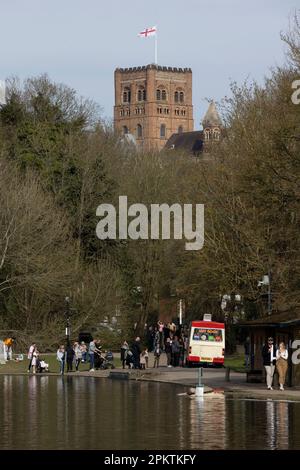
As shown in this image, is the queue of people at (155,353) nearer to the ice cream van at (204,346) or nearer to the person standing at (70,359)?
the ice cream van at (204,346)

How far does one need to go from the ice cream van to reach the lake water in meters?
20.0

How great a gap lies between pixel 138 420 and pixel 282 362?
516 inches

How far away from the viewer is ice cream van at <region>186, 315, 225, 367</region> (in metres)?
65.8

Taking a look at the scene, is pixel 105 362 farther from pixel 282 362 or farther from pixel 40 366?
pixel 282 362

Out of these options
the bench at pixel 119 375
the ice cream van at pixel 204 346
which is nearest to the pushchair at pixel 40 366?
the bench at pixel 119 375

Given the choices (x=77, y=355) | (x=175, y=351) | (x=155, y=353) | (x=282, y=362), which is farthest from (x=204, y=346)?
(x=282, y=362)

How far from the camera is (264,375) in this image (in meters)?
48.3

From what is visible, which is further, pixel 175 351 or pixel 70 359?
pixel 175 351

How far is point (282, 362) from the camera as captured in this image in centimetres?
4350

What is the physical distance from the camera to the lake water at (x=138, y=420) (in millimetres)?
25719

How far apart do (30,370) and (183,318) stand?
30.9 metres

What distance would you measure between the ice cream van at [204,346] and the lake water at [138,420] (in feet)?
65.5
